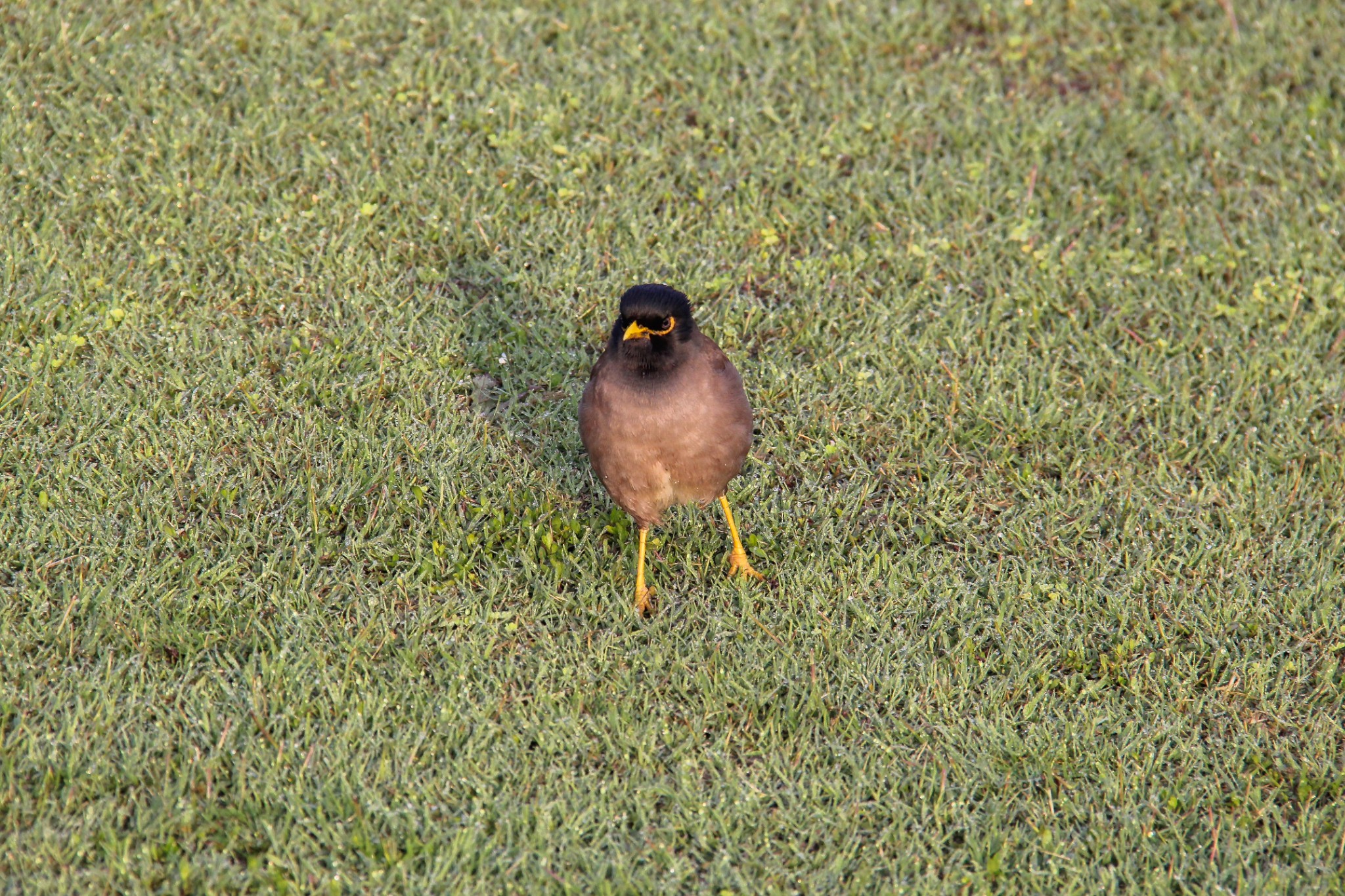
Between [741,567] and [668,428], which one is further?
[741,567]

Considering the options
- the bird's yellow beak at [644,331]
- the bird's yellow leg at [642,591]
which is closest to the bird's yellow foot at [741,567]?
the bird's yellow leg at [642,591]

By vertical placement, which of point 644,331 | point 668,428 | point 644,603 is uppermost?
point 644,331

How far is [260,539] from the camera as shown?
4918mm

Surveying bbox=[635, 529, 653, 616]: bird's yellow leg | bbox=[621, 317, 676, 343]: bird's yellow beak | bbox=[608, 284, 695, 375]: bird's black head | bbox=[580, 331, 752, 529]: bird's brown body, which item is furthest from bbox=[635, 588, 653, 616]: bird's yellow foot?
bbox=[621, 317, 676, 343]: bird's yellow beak

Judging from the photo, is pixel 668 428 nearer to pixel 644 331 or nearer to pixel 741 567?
pixel 644 331

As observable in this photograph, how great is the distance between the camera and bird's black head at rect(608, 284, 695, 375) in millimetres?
4504

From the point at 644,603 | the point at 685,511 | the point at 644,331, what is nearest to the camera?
the point at 644,331

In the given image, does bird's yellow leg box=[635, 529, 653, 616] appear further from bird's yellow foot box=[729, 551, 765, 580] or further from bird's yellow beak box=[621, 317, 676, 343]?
bird's yellow beak box=[621, 317, 676, 343]

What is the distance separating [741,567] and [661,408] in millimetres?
818

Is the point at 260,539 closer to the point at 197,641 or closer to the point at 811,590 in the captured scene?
the point at 197,641

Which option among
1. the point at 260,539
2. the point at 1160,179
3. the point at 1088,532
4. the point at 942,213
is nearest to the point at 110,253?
the point at 260,539

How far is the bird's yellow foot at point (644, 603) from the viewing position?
4871 millimetres

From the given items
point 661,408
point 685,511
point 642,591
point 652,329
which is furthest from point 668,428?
point 685,511

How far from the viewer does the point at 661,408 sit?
4.61 m
